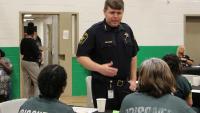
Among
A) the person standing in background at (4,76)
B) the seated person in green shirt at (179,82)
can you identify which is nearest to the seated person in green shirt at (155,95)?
the seated person in green shirt at (179,82)

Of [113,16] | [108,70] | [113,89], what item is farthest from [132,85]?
[113,16]

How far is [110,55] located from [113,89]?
0.87 ft

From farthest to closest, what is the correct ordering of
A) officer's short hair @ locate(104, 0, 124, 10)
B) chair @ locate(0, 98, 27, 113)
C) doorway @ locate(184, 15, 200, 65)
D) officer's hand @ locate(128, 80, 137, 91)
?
doorway @ locate(184, 15, 200, 65) < officer's hand @ locate(128, 80, 137, 91) < officer's short hair @ locate(104, 0, 124, 10) < chair @ locate(0, 98, 27, 113)

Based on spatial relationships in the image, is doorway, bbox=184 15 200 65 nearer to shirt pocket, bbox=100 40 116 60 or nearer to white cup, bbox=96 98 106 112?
shirt pocket, bbox=100 40 116 60

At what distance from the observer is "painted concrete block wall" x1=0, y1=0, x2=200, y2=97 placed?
8148 mm

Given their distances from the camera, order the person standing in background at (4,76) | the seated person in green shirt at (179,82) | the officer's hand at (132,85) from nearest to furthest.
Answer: the officer's hand at (132,85) < the seated person in green shirt at (179,82) < the person standing in background at (4,76)

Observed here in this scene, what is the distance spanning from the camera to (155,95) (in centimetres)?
204

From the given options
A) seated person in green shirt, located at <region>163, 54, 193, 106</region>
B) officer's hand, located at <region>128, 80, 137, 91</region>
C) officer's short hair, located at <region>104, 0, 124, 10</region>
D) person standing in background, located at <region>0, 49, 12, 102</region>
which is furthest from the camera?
person standing in background, located at <region>0, 49, 12, 102</region>

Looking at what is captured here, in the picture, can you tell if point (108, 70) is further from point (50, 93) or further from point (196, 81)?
point (196, 81)

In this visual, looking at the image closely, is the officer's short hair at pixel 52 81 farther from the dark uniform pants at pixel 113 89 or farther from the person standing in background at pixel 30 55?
the person standing in background at pixel 30 55

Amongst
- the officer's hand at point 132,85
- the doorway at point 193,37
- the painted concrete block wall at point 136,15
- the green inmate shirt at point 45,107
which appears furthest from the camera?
the doorway at point 193,37

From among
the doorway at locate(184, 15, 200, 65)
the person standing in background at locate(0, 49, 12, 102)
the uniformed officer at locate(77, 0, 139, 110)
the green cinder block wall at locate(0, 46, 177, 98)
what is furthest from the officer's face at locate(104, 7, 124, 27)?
the doorway at locate(184, 15, 200, 65)

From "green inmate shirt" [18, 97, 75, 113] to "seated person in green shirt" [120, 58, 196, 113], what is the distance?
351mm

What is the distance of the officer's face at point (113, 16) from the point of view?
115 inches
